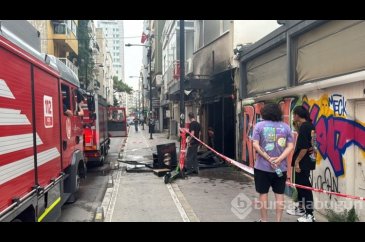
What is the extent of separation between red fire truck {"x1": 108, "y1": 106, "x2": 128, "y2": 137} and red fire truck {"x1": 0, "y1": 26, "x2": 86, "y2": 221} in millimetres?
16807

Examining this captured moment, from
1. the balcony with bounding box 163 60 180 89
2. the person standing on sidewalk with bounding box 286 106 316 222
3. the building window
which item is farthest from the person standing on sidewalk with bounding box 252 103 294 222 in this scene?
the balcony with bounding box 163 60 180 89

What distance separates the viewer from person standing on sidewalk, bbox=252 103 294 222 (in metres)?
4.83

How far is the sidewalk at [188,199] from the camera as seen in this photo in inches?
252

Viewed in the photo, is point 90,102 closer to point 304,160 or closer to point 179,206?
point 179,206

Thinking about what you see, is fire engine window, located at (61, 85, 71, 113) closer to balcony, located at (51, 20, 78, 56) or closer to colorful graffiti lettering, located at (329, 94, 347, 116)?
colorful graffiti lettering, located at (329, 94, 347, 116)

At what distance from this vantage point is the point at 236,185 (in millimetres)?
9164

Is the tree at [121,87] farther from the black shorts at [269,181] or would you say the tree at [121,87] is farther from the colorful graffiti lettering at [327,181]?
the black shorts at [269,181]

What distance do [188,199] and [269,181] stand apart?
3091 mm
